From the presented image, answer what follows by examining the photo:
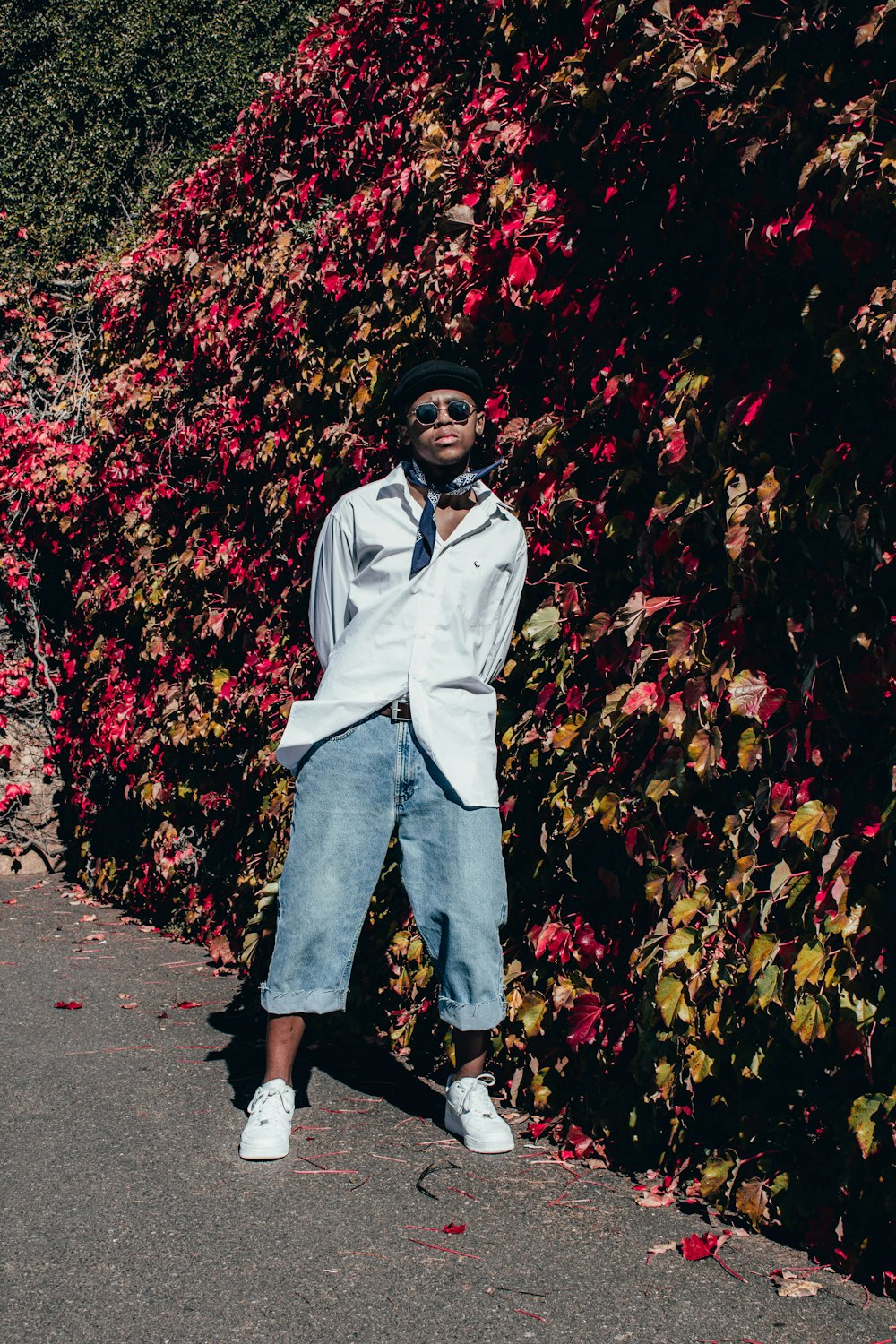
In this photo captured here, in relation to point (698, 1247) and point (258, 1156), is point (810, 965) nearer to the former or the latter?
point (698, 1247)

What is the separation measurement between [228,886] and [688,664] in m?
3.03

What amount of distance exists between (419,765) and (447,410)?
3.05 ft

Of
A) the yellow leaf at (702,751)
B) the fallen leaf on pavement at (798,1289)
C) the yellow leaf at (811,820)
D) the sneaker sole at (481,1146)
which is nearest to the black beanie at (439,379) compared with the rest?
the yellow leaf at (702,751)

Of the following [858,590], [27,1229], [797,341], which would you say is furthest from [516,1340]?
[797,341]

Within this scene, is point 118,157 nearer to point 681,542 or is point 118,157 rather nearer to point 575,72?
point 575,72

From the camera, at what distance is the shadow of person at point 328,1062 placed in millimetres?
3553

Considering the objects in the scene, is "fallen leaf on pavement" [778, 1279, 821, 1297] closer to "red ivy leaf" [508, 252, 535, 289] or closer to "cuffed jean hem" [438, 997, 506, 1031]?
"cuffed jean hem" [438, 997, 506, 1031]

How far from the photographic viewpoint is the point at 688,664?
8.73 ft

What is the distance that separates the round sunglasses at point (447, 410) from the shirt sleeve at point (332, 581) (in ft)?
1.09

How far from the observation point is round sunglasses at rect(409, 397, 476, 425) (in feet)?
10.3

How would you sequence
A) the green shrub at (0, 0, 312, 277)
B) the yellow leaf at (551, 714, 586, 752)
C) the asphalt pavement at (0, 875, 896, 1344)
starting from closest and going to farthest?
the asphalt pavement at (0, 875, 896, 1344) < the yellow leaf at (551, 714, 586, 752) < the green shrub at (0, 0, 312, 277)

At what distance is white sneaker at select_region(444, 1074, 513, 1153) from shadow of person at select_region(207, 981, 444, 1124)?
0.21 metres

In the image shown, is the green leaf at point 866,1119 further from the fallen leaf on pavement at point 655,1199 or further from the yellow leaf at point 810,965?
the fallen leaf on pavement at point 655,1199

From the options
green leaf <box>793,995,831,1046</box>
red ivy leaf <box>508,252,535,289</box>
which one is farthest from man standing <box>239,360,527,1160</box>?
green leaf <box>793,995,831,1046</box>
